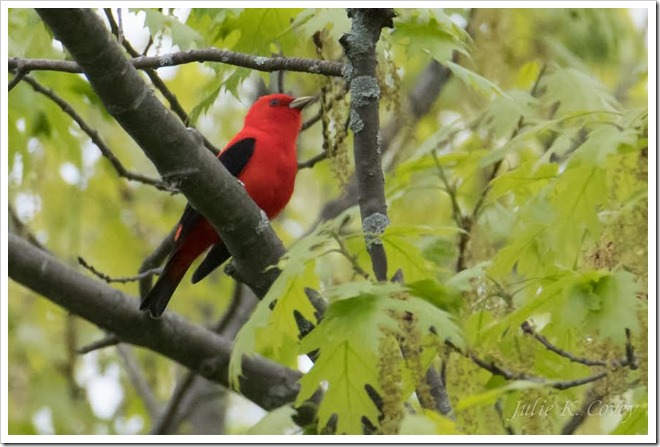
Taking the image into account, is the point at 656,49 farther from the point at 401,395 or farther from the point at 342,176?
the point at 401,395

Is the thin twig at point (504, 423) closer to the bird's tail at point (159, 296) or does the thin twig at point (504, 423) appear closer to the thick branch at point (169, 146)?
the thick branch at point (169, 146)

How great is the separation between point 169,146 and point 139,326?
5.03 ft

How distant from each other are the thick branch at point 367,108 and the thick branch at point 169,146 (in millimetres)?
304

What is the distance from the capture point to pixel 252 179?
178 inches

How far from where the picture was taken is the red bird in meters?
4.16

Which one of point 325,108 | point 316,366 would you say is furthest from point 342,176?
point 316,366

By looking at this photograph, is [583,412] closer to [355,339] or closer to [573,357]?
[573,357]

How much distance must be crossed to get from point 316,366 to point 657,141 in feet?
3.81

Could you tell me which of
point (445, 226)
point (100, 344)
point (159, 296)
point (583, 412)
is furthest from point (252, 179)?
point (583, 412)

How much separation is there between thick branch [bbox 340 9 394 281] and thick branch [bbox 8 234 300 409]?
4.62ft

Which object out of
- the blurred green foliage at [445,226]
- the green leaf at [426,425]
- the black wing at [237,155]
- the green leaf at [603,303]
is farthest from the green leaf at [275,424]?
the black wing at [237,155]

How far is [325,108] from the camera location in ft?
10.1

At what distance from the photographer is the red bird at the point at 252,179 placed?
416 cm
